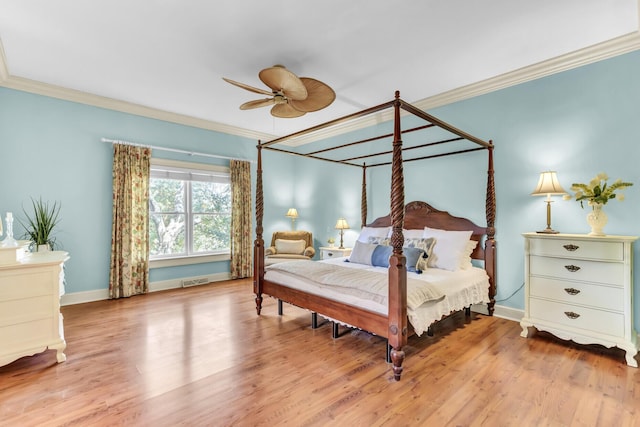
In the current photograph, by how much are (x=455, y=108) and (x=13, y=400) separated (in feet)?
16.2

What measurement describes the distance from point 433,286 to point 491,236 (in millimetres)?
1413

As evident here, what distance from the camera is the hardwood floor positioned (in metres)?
1.79

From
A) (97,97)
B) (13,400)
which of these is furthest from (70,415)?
(97,97)

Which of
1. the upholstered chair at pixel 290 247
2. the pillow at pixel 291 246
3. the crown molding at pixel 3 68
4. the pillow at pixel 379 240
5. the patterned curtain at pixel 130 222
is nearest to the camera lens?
the crown molding at pixel 3 68

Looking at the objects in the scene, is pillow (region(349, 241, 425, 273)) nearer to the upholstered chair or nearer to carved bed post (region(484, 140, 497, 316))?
carved bed post (region(484, 140, 497, 316))

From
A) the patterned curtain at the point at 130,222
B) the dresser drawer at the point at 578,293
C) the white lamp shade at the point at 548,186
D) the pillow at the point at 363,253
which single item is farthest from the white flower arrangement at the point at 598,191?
the patterned curtain at the point at 130,222

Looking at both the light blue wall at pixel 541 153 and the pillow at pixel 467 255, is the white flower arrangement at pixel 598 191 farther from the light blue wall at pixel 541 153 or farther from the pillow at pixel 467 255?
the pillow at pixel 467 255

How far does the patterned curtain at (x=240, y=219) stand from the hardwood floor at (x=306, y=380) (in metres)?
2.28

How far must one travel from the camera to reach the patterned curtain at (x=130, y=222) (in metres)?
4.30

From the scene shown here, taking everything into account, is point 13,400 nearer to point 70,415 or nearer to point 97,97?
point 70,415

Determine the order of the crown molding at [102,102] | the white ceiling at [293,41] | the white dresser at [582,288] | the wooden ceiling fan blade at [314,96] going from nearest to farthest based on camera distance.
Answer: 1. the white ceiling at [293,41]
2. the white dresser at [582,288]
3. the wooden ceiling fan blade at [314,96]
4. the crown molding at [102,102]

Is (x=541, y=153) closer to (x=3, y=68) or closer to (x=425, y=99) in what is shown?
(x=425, y=99)

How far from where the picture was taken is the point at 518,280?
3443 millimetres

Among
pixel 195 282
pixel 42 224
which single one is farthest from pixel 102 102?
pixel 195 282
